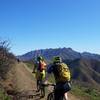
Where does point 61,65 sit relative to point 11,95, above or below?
above

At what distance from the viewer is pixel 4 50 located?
21.5m

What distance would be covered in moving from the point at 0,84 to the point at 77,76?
13757 cm

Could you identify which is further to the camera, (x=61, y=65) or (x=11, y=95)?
(x=11, y=95)

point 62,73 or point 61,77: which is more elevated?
point 62,73

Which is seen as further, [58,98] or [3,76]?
[3,76]

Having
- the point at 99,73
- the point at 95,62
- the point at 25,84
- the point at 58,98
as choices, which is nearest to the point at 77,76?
the point at 99,73

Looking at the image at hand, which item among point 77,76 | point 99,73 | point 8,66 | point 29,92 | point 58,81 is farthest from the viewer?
point 99,73

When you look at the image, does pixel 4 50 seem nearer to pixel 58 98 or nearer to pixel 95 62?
pixel 58 98

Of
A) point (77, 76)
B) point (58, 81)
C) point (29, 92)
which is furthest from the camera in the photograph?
point (77, 76)

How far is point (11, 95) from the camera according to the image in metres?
18.0

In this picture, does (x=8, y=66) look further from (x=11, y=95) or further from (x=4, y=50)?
(x=11, y=95)

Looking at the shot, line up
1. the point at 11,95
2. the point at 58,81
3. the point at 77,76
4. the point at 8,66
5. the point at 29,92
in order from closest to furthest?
the point at 58,81 → the point at 11,95 → the point at 29,92 → the point at 8,66 → the point at 77,76

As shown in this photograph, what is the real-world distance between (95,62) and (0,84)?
164 metres

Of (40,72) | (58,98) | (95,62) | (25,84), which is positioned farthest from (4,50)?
(95,62)
